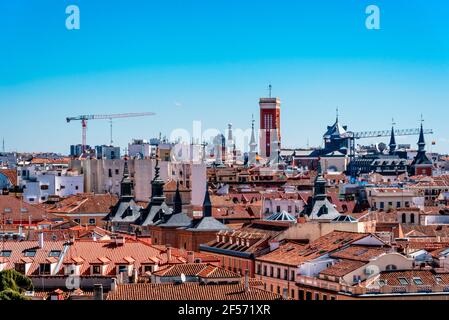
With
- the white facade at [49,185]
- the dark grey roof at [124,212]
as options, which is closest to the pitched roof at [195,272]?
the dark grey roof at [124,212]

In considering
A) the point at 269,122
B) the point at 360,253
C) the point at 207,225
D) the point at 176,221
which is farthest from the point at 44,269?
the point at 269,122

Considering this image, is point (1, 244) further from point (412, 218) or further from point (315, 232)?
point (412, 218)

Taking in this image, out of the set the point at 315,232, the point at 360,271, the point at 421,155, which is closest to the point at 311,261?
the point at 360,271

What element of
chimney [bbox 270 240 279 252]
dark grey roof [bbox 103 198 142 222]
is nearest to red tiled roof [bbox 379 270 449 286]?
chimney [bbox 270 240 279 252]

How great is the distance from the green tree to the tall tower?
326 feet

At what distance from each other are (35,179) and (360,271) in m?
48.1

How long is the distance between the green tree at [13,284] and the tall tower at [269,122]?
99335 millimetres

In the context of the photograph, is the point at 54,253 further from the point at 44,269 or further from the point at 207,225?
the point at 207,225

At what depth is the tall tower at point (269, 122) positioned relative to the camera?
124 m

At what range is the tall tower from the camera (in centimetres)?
12406

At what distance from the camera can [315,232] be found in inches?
1398

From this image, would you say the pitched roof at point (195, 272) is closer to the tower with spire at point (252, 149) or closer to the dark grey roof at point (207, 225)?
the dark grey roof at point (207, 225)

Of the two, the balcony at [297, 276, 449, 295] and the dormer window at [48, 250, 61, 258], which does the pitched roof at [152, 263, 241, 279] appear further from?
the dormer window at [48, 250, 61, 258]
